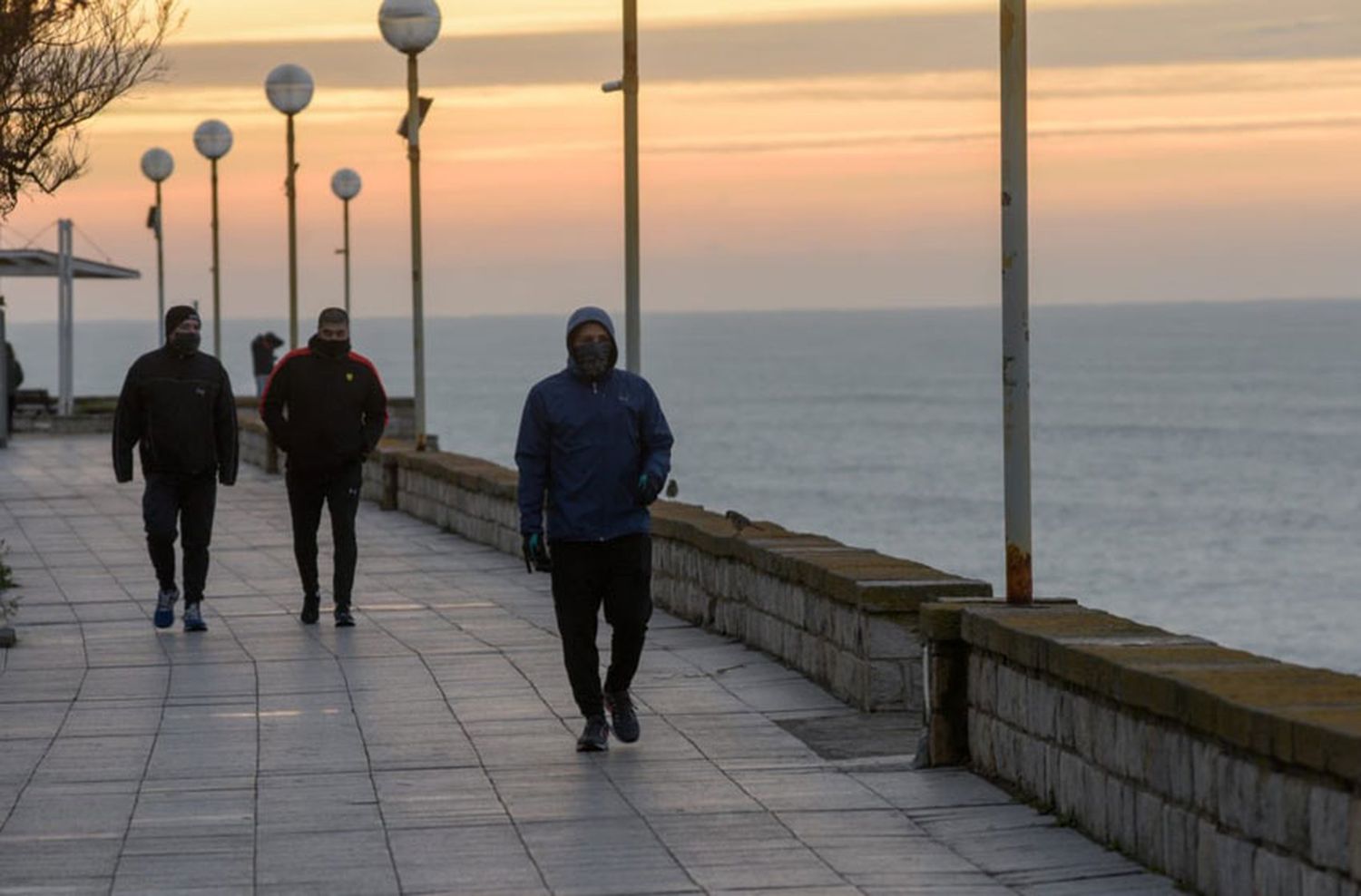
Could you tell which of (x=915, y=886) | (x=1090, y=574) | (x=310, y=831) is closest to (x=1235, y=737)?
(x=915, y=886)

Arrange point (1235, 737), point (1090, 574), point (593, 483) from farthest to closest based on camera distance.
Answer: point (1090, 574), point (593, 483), point (1235, 737)

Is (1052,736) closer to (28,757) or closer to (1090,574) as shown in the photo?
(28,757)

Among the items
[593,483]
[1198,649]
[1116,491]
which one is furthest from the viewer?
[1116,491]

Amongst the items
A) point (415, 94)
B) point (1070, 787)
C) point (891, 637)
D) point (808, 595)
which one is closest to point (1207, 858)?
point (1070, 787)

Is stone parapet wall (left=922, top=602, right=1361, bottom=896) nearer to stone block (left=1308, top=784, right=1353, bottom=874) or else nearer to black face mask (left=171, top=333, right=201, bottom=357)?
stone block (left=1308, top=784, right=1353, bottom=874)

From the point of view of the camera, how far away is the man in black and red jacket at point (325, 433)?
16.4 m

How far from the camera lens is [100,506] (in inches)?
1176

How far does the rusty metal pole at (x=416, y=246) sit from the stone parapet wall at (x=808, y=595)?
377 inches

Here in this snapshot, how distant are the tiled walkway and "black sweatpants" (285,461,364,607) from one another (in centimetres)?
31

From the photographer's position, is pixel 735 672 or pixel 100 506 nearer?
pixel 735 672

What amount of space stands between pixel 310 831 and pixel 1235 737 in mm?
3152

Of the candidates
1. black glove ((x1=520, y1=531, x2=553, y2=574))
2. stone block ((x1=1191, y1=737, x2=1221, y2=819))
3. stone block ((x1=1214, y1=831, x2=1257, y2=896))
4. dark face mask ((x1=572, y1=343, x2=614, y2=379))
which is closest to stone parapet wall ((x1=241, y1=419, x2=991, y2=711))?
black glove ((x1=520, y1=531, x2=553, y2=574))

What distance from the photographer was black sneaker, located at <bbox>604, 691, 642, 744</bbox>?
37.2 feet

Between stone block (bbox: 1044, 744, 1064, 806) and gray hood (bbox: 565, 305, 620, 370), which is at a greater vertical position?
gray hood (bbox: 565, 305, 620, 370)
